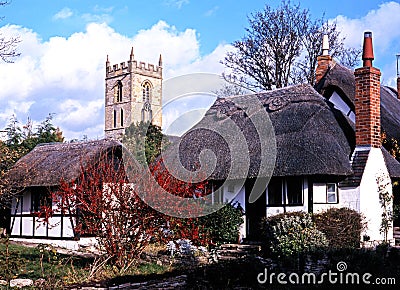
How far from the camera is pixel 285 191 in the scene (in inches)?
559

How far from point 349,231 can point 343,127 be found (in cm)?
351

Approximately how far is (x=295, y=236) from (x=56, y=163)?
9.22 meters

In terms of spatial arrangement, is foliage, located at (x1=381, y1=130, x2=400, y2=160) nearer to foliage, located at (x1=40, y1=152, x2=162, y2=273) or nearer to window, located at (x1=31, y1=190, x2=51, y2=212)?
foliage, located at (x1=40, y1=152, x2=162, y2=273)

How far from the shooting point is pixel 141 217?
10422 mm

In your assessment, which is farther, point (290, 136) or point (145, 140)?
point (145, 140)

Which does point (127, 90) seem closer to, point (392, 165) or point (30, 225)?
point (30, 225)

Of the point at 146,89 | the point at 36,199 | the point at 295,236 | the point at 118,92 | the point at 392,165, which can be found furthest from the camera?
the point at 118,92

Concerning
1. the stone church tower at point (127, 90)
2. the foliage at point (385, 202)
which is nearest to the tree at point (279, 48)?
the foliage at point (385, 202)

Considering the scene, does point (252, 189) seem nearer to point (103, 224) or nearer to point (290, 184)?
point (290, 184)

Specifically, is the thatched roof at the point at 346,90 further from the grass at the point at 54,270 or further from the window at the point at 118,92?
the window at the point at 118,92

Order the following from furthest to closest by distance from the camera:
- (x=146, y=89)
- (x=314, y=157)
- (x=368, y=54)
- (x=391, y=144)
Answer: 1. (x=146, y=89)
2. (x=391, y=144)
3. (x=368, y=54)
4. (x=314, y=157)
